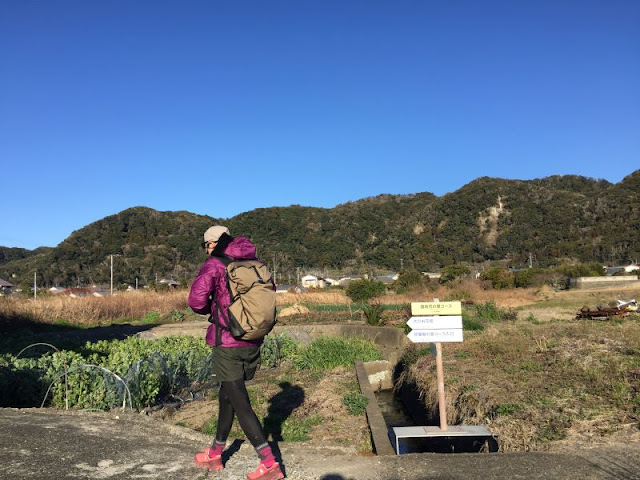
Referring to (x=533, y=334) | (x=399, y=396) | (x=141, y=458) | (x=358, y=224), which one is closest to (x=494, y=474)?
(x=141, y=458)

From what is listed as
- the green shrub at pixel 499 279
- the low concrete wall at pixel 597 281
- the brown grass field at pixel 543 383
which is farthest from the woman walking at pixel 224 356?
the low concrete wall at pixel 597 281

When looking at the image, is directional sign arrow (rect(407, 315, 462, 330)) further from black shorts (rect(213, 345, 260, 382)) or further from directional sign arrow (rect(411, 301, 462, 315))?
black shorts (rect(213, 345, 260, 382))

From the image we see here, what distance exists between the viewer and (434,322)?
16.8 ft

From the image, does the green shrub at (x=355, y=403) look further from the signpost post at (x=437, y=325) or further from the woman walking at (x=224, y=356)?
the woman walking at (x=224, y=356)

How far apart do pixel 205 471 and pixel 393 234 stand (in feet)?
391

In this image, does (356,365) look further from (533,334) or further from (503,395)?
(533,334)

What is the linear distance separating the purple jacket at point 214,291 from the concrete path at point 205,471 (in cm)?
92

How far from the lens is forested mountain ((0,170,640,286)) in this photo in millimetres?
89250

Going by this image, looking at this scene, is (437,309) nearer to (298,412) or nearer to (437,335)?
(437,335)

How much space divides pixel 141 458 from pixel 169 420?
2044mm

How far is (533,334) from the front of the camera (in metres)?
11.2

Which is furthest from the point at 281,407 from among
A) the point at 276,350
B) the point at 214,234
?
the point at 214,234

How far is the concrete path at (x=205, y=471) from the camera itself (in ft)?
11.2

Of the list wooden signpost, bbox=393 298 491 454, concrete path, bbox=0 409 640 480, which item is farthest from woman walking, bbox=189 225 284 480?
wooden signpost, bbox=393 298 491 454
